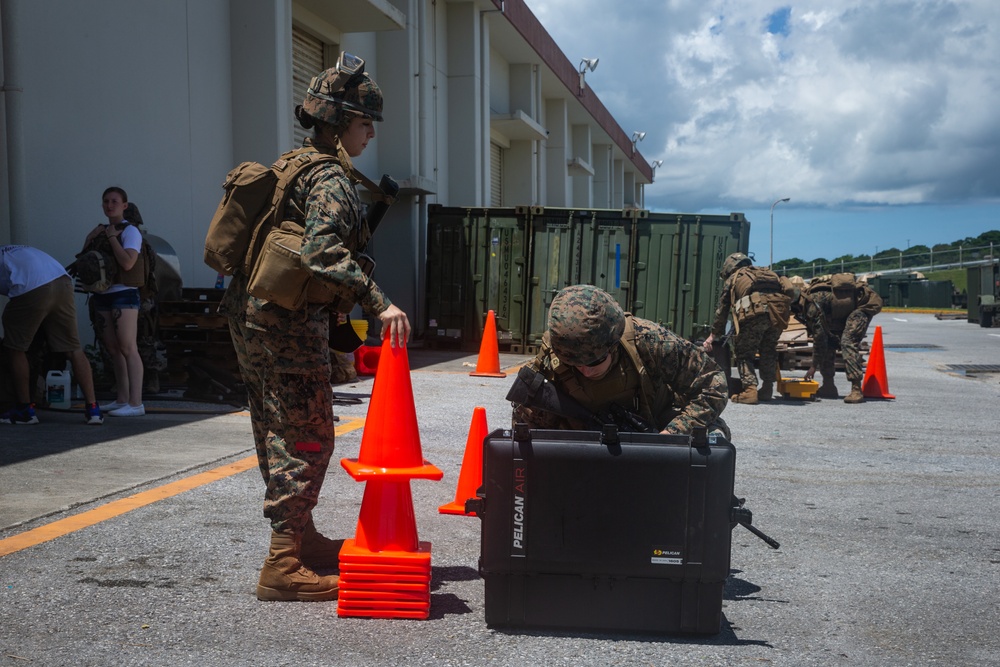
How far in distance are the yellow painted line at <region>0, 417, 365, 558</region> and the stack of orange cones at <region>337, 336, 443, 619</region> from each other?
1.61 meters

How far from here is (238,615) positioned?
3.59 m

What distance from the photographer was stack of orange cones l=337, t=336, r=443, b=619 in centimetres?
365

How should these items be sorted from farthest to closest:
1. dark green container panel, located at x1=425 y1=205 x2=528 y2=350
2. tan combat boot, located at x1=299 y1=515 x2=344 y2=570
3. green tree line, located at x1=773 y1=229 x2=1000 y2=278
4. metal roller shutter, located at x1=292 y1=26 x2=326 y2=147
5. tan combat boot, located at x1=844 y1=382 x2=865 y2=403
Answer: green tree line, located at x1=773 y1=229 x2=1000 y2=278 → dark green container panel, located at x1=425 y1=205 x2=528 y2=350 → metal roller shutter, located at x1=292 y1=26 x2=326 y2=147 → tan combat boot, located at x1=844 y1=382 x2=865 y2=403 → tan combat boot, located at x1=299 y1=515 x2=344 y2=570

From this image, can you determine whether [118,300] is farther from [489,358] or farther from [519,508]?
[489,358]

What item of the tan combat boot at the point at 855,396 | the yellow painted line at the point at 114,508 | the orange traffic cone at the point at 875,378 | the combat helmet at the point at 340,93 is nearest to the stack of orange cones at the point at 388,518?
the combat helmet at the point at 340,93

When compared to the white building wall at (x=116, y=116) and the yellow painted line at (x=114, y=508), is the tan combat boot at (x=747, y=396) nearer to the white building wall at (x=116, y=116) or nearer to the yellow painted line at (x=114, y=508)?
the yellow painted line at (x=114, y=508)

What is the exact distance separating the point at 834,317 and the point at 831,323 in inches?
3.2

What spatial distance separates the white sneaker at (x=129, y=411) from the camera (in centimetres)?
784

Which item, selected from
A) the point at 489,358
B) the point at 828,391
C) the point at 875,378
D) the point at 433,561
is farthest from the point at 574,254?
the point at 433,561

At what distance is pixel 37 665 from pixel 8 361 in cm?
481

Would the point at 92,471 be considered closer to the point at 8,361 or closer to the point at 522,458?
the point at 8,361

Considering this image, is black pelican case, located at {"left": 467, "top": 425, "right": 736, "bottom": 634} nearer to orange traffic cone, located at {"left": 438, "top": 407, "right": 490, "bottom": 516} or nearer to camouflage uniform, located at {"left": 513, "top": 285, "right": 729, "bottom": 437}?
camouflage uniform, located at {"left": 513, "top": 285, "right": 729, "bottom": 437}

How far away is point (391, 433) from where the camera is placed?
3.73 meters

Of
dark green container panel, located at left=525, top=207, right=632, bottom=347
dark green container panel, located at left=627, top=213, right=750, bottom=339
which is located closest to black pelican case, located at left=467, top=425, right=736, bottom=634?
dark green container panel, located at left=627, top=213, right=750, bottom=339
